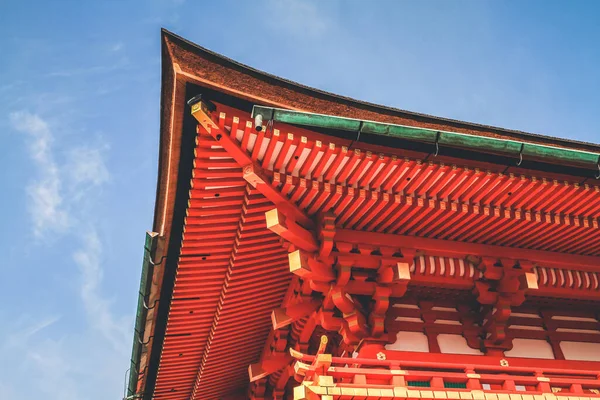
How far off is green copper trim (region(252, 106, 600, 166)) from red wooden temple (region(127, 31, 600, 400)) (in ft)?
0.06

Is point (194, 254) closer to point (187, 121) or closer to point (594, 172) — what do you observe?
point (187, 121)

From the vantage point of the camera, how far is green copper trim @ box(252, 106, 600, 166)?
7215 millimetres

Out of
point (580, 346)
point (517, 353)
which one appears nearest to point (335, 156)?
point (517, 353)

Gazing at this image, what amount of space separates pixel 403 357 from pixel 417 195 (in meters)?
2.28

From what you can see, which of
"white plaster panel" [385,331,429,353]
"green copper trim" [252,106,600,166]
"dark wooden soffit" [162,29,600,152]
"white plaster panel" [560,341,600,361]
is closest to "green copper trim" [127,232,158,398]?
"dark wooden soffit" [162,29,600,152]

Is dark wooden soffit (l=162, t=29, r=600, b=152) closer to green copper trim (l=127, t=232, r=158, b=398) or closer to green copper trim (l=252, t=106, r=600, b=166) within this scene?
green copper trim (l=252, t=106, r=600, b=166)

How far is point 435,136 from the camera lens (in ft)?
25.0

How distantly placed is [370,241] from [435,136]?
1906 millimetres

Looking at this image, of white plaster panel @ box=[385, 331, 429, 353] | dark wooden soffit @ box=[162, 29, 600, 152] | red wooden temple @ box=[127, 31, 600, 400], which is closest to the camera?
dark wooden soffit @ box=[162, 29, 600, 152]

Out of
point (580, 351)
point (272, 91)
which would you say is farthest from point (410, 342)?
point (272, 91)

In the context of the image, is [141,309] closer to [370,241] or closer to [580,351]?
[370,241]

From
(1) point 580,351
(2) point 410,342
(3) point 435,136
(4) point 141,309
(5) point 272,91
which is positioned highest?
(5) point 272,91

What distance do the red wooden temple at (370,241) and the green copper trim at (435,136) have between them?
17 mm

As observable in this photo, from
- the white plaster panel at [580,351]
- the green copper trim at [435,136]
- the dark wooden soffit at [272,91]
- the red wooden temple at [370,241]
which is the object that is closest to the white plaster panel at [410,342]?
the red wooden temple at [370,241]
